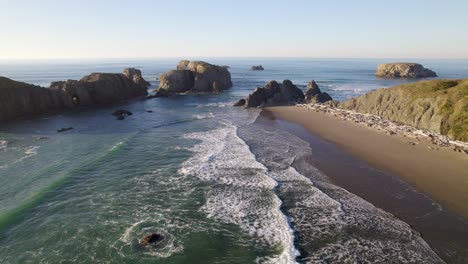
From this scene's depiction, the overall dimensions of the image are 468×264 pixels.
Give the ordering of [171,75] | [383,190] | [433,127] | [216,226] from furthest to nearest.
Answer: [171,75]
[433,127]
[383,190]
[216,226]

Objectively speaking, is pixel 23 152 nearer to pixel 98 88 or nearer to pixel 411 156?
pixel 98 88

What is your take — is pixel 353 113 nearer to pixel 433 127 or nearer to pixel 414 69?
pixel 433 127

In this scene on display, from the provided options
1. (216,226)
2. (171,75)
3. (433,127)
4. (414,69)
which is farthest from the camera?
(414,69)

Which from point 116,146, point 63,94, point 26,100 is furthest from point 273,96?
point 26,100

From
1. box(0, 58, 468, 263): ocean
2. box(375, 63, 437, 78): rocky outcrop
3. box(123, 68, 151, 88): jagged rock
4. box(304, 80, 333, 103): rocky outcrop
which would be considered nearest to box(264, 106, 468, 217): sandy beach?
box(0, 58, 468, 263): ocean

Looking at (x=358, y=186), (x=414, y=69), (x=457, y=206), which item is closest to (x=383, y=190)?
(x=358, y=186)
